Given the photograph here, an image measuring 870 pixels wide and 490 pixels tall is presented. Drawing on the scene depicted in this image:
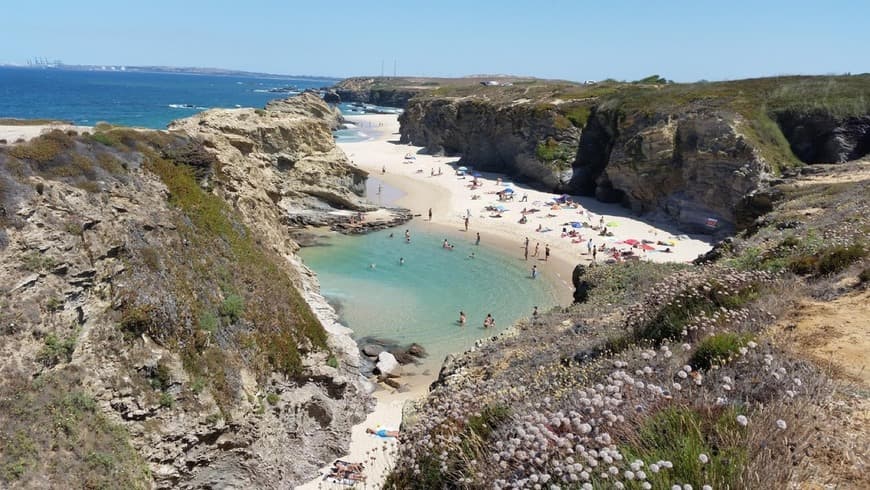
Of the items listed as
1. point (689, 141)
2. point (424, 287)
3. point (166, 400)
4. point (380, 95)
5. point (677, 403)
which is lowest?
point (424, 287)

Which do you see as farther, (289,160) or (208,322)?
(289,160)

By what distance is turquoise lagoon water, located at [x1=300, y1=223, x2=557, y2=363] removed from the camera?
26.7 metres

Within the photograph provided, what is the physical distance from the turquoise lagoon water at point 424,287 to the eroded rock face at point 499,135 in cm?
2011

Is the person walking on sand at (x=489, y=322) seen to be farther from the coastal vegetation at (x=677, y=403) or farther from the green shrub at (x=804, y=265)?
the green shrub at (x=804, y=265)

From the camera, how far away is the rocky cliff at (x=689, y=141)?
4150cm

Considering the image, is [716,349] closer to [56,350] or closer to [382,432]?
[382,432]

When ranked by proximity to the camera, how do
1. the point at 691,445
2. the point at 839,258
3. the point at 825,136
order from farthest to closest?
the point at 825,136 < the point at 839,258 < the point at 691,445

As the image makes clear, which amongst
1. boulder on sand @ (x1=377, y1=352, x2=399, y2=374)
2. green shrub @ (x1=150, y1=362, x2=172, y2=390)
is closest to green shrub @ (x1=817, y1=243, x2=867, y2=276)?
green shrub @ (x1=150, y1=362, x2=172, y2=390)

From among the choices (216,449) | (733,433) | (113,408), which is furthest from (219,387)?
(733,433)

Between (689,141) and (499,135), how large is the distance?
25339mm

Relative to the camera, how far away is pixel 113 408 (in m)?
13.1

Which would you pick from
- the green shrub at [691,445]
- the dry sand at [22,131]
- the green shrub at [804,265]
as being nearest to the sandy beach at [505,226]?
the green shrub at [804,265]

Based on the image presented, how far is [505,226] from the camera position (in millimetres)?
44750

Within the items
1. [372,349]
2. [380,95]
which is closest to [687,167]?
[372,349]
